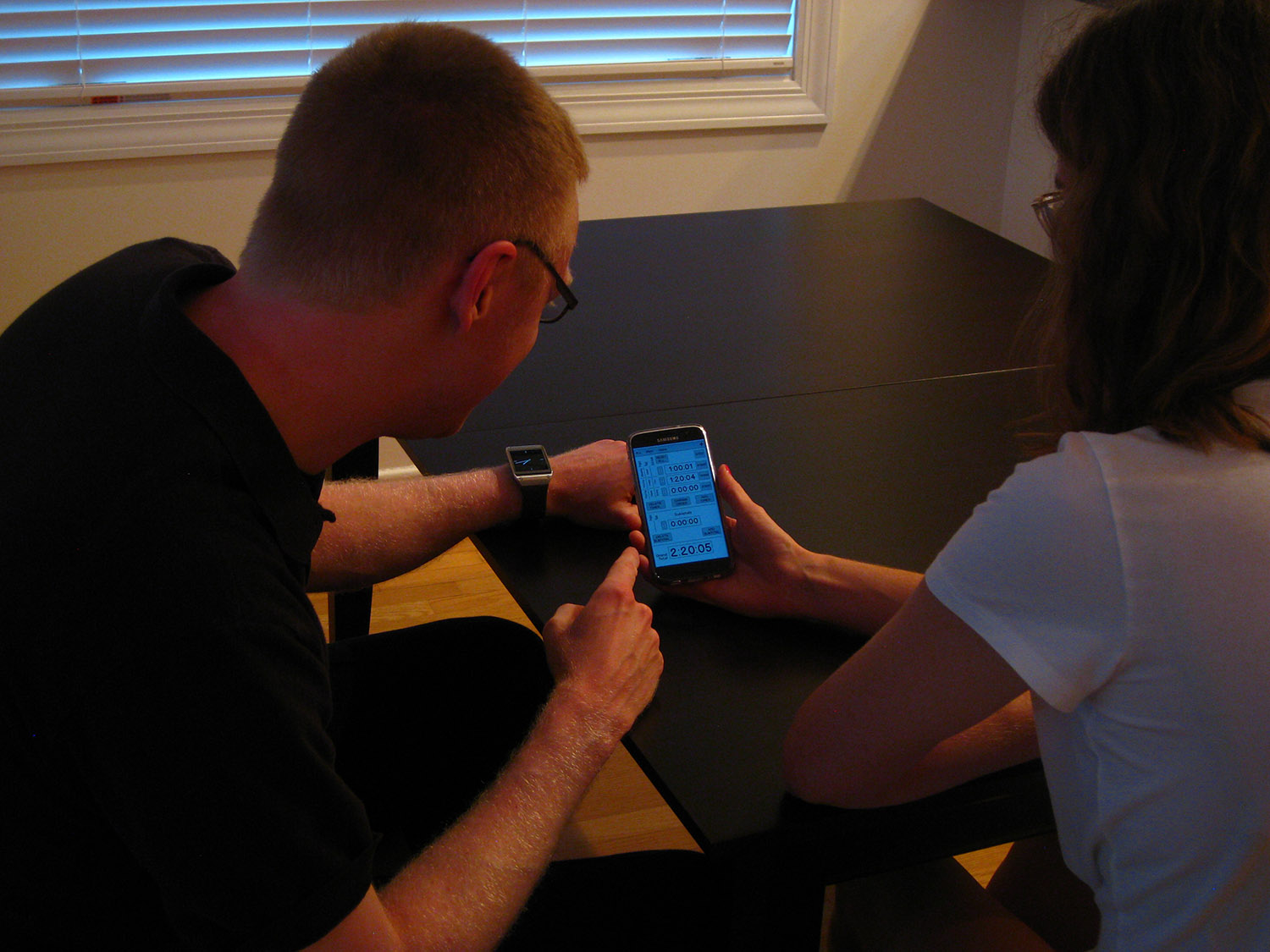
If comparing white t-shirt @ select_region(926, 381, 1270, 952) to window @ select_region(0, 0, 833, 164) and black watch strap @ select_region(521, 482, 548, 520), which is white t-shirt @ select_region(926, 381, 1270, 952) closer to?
black watch strap @ select_region(521, 482, 548, 520)

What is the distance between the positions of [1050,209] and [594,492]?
1.81 ft

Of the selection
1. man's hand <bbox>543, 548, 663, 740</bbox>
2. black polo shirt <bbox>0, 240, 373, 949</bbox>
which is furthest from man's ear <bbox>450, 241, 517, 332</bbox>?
man's hand <bbox>543, 548, 663, 740</bbox>

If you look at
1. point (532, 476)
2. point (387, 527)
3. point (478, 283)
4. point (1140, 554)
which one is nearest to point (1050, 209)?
point (1140, 554)

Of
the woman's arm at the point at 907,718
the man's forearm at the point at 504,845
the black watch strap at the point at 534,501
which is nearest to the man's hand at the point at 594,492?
the black watch strap at the point at 534,501

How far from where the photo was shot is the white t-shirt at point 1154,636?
0.77m

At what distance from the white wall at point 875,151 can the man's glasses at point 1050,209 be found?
6.71ft

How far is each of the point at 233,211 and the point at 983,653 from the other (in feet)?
7.84

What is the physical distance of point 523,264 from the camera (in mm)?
1003

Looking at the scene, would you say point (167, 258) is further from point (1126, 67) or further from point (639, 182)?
point (639, 182)

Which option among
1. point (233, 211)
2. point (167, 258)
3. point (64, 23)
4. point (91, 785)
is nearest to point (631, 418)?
point (167, 258)

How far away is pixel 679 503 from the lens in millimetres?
1250

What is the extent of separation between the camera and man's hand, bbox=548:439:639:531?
1312 mm

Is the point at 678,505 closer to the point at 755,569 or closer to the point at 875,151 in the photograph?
the point at 755,569

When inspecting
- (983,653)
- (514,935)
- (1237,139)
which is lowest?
(514,935)
